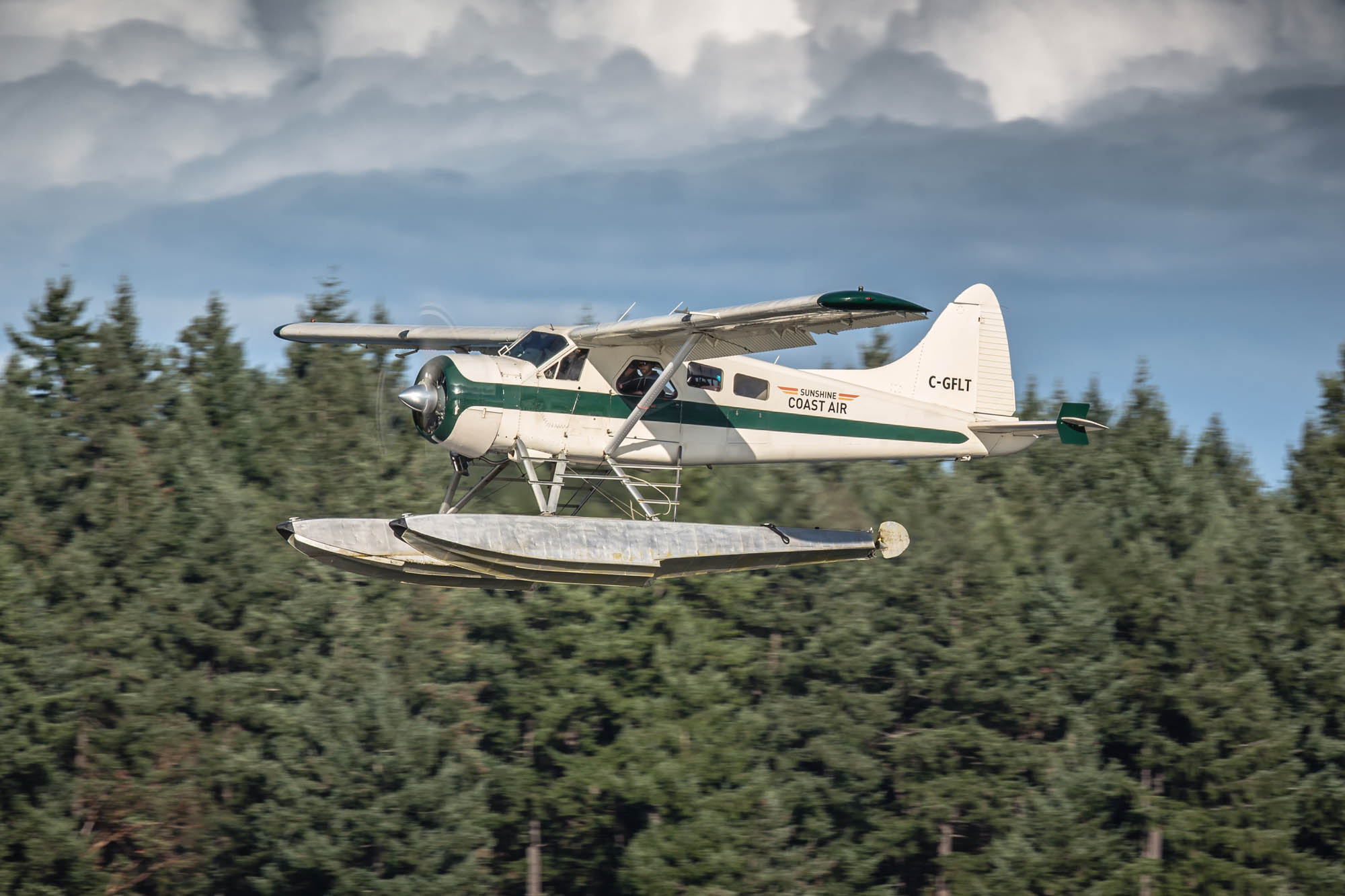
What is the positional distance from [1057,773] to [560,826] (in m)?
13.6

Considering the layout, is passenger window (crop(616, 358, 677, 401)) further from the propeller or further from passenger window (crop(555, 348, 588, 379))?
the propeller

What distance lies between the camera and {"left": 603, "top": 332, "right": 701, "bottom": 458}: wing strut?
46.6 ft

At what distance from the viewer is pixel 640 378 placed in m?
14.7

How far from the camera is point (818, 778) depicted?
3341 centimetres

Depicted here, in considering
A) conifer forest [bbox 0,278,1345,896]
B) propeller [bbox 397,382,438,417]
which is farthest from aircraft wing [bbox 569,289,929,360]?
conifer forest [bbox 0,278,1345,896]

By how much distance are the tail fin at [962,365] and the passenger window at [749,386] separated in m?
2.14

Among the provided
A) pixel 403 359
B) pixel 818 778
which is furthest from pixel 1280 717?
pixel 403 359

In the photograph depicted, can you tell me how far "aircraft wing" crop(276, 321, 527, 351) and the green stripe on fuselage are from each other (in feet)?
6.65

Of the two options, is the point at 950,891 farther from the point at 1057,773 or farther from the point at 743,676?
the point at 743,676

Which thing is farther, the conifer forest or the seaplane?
the conifer forest

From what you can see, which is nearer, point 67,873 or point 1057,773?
point 67,873

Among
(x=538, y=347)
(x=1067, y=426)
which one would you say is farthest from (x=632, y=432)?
(x=1067, y=426)

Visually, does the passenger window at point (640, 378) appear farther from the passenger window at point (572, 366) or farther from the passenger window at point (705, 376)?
the passenger window at point (572, 366)

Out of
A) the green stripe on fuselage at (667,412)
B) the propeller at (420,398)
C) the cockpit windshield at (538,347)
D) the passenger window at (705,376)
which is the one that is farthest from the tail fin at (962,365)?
the propeller at (420,398)
